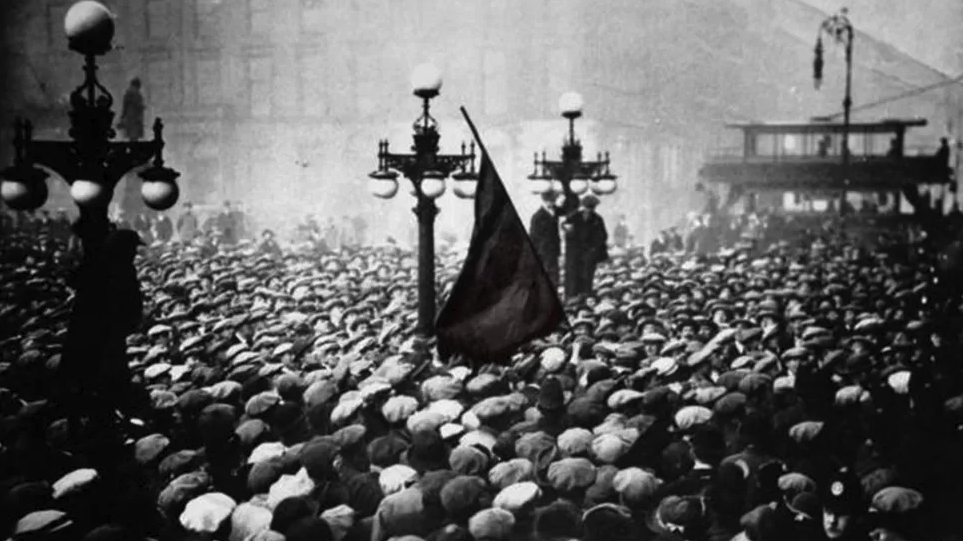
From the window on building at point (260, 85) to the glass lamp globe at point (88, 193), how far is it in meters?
39.5

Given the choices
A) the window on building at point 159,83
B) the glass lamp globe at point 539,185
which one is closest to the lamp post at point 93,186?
the glass lamp globe at point 539,185

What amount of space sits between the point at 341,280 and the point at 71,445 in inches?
444

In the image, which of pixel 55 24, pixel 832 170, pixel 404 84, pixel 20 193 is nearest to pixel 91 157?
pixel 20 193

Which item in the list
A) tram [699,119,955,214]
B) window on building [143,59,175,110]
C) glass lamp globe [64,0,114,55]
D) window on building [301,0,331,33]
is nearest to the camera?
glass lamp globe [64,0,114,55]

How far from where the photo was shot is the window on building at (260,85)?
47719 millimetres

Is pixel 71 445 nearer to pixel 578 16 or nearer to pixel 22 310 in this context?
pixel 22 310

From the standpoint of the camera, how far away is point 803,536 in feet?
26.5

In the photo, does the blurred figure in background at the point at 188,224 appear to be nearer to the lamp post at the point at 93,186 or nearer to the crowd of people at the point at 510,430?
the crowd of people at the point at 510,430

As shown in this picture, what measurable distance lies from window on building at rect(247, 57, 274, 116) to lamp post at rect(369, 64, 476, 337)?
35711mm

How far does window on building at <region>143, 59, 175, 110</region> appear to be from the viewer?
4916cm

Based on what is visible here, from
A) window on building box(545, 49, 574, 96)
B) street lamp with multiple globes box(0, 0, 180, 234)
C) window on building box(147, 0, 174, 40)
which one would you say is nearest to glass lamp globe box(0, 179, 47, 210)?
street lamp with multiple globes box(0, 0, 180, 234)

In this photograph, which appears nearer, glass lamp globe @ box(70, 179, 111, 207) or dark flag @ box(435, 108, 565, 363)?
dark flag @ box(435, 108, 565, 363)

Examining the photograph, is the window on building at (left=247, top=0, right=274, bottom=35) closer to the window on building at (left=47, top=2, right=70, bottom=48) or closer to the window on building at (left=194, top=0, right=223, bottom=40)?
the window on building at (left=194, top=0, right=223, bottom=40)

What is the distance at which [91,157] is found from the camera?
9273 mm
